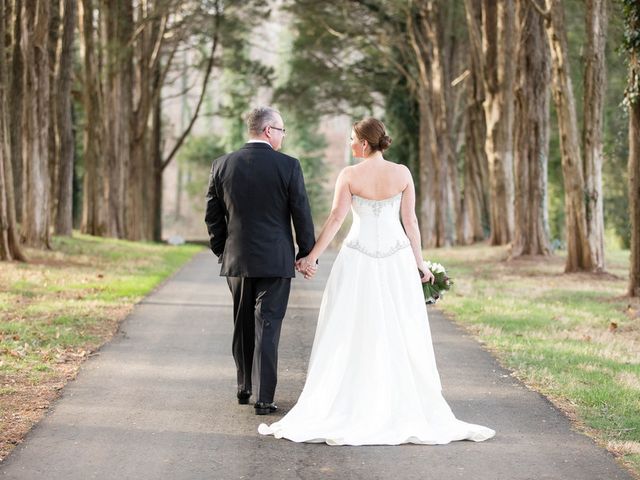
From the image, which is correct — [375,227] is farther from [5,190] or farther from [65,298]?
[5,190]

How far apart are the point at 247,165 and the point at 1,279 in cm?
1009

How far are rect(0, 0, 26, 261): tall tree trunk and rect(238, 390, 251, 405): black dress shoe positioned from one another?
1227 centimetres

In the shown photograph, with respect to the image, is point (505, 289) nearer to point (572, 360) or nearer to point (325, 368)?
point (572, 360)

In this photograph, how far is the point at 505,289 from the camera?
59.7 feet

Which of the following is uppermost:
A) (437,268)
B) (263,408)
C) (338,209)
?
(338,209)

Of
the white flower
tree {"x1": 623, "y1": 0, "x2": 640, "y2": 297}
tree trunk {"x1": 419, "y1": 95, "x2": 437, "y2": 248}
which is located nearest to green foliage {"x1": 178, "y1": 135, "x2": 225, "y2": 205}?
tree trunk {"x1": 419, "y1": 95, "x2": 437, "y2": 248}

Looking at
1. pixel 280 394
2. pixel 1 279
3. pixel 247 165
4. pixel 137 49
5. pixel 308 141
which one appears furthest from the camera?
pixel 308 141

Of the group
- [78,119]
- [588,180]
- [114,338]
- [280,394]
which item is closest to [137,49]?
[78,119]

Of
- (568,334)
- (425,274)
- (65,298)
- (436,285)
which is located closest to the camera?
(425,274)

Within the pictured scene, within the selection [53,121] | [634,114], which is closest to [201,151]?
[53,121]

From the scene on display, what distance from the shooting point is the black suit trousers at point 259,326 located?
7.56m

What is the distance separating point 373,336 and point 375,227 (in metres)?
→ 0.79

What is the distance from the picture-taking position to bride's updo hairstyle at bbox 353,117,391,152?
7465 millimetres

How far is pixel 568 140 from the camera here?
1958cm
